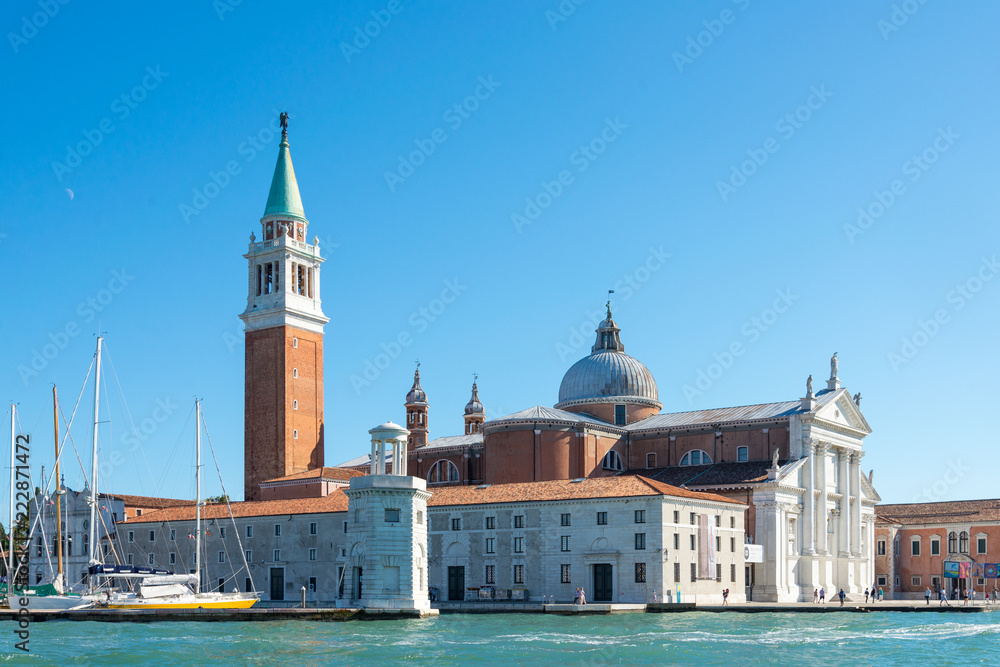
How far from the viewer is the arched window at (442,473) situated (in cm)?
7019

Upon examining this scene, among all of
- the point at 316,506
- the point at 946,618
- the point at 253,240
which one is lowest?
the point at 946,618

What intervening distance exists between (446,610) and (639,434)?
1992cm

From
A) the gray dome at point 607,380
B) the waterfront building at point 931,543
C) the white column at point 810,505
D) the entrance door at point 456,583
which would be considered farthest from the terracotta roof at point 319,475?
the waterfront building at point 931,543

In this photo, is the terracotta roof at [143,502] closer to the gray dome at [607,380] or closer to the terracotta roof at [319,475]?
the terracotta roof at [319,475]

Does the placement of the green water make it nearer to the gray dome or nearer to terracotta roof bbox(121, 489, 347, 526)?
terracotta roof bbox(121, 489, 347, 526)

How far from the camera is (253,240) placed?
2840 inches

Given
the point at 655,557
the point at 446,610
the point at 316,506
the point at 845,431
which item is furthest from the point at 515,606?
the point at 845,431

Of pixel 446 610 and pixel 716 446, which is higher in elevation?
pixel 716 446

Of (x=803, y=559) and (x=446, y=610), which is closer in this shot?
(x=446, y=610)

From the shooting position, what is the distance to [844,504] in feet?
214

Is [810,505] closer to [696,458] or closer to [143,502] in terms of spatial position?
[696,458]

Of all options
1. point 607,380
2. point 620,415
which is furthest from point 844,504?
point 607,380

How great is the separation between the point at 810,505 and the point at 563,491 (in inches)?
531

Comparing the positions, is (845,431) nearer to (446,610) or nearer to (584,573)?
(584,573)
